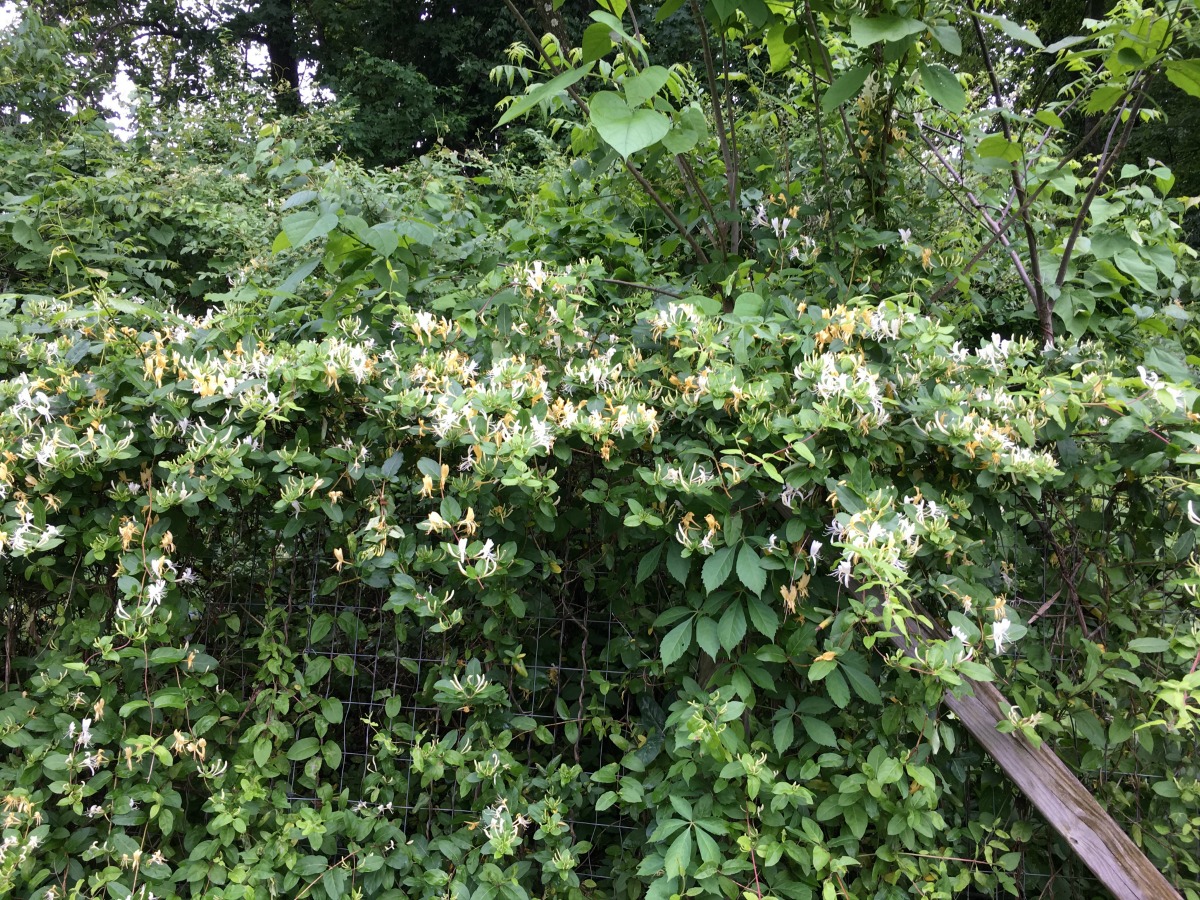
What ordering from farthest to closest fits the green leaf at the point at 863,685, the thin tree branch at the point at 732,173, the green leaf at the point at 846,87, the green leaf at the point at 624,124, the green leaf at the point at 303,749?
the thin tree branch at the point at 732,173 → the green leaf at the point at 303,749 → the green leaf at the point at 846,87 → the green leaf at the point at 863,685 → the green leaf at the point at 624,124

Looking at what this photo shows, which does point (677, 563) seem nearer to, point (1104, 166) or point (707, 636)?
point (707, 636)

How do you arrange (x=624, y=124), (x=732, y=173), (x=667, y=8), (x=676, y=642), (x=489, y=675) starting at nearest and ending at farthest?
(x=624, y=124), (x=676, y=642), (x=489, y=675), (x=667, y=8), (x=732, y=173)

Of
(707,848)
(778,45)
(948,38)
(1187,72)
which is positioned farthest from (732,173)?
(707,848)

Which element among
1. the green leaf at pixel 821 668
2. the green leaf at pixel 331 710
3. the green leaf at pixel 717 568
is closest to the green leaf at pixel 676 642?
the green leaf at pixel 717 568

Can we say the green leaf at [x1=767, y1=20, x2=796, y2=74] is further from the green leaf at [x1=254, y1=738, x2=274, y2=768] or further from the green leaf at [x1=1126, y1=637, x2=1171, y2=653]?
the green leaf at [x1=254, y1=738, x2=274, y2=768]

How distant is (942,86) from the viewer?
165cm

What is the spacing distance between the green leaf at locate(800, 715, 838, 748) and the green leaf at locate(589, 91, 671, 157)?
3.78 feet

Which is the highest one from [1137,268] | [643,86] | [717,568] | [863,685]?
[643,86]

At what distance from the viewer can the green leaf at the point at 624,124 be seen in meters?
1.22

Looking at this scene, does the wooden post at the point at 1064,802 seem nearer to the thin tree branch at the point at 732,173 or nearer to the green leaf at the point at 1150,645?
the green leaf at the point at 1150,645

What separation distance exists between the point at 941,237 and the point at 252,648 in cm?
225

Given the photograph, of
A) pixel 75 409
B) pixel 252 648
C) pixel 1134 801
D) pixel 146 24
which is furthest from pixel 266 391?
pixel 146 24

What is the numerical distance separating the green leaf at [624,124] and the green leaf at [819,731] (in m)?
1.15

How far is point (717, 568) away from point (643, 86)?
0.89 metres
